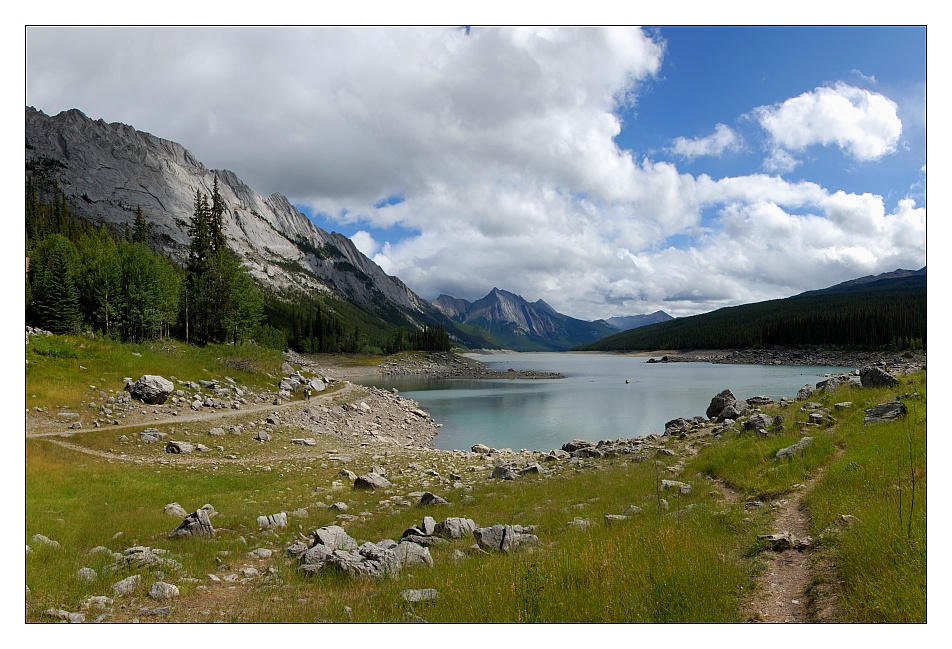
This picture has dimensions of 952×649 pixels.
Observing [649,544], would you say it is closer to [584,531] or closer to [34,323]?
[584,531]

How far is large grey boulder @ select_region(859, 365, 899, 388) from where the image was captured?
20641mm

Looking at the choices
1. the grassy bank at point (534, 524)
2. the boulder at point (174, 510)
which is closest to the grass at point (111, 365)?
the grassy bank at point (534, 524)

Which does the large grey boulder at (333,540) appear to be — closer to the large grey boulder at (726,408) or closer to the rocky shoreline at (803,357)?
the large grey boulder at (726,408)

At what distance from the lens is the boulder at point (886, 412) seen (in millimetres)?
13704

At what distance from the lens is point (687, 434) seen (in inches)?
957

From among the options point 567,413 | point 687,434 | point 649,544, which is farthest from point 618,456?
point 567,413

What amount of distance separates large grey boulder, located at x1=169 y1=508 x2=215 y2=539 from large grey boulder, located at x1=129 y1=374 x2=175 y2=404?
18.4 metres

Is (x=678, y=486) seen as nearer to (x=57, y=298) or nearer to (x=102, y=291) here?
(x=102, y=291)

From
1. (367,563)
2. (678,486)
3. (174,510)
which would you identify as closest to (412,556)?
(367,563)

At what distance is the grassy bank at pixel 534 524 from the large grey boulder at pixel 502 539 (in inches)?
16.2

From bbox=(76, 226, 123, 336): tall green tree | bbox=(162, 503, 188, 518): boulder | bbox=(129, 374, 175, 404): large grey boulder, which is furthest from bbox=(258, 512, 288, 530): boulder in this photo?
bbox=(76, 226, 123, 336): tall green tree

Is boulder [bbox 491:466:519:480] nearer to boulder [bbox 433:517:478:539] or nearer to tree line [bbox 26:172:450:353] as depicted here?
Answer: boulder [bbox 433:517:478:539]

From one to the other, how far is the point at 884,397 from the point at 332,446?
85.4ft

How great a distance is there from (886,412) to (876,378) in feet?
31.5
